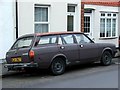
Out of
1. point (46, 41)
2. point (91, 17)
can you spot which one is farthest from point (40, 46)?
point (91, 17)

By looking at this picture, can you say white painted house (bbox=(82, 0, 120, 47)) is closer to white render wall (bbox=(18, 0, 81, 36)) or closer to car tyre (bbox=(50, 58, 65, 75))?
white render wall (bbox=(18, 0, 81, 36))

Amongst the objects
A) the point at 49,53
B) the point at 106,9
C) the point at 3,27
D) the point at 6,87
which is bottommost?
the point at 6,87

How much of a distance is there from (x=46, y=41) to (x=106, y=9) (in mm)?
9706

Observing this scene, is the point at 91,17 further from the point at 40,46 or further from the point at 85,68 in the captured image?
the point at 40,46

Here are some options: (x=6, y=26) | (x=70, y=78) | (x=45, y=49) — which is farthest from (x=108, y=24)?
(x=70, y=78)

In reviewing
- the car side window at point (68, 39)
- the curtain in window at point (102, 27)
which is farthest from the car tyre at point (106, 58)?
the curtain in window at point (102, 27)

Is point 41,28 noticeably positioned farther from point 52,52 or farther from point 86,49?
point 52,52

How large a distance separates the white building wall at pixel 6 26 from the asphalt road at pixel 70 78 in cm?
265

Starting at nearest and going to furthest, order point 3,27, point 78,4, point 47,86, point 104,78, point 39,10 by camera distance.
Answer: point 47,86 → point 104,78 → point 3,27 → point 39,10 → point 78,4

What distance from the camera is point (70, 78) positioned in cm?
1138

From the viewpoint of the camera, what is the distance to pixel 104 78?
35.8 ft

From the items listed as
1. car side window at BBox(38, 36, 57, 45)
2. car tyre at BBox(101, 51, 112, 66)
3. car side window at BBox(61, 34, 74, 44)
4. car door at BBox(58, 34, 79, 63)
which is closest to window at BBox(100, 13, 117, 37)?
car tyre at BBox(101, 51, 112, 66)

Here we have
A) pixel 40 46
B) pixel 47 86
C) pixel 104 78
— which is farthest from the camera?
pixel 40 46

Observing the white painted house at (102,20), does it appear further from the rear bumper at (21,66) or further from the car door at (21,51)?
the rear bumper at (21,66)
